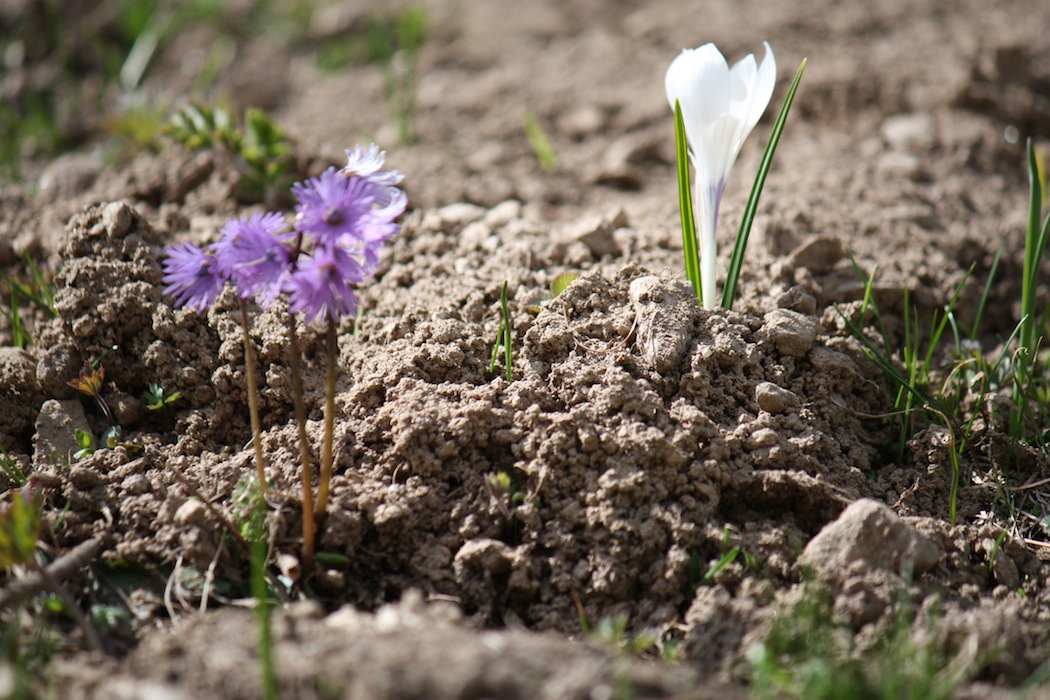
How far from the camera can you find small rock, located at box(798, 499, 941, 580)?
5.66 feet

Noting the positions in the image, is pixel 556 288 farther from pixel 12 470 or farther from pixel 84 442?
pixel 12 470

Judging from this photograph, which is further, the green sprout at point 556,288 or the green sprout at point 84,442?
the green sprout at point 556,288

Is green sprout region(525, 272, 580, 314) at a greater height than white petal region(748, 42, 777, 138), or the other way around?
white petal region(748, 42, 777, 138)

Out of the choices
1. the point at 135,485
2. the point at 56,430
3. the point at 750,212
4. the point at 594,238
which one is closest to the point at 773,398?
the point at 750,212

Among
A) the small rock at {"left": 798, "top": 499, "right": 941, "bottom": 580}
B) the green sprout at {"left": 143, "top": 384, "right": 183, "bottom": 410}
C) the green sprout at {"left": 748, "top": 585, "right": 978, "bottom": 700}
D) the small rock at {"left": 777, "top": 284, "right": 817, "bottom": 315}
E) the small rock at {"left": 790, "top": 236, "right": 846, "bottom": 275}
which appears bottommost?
the green sprout at {"left": 748, "top": 585, "right": 978, "bottom": 700}

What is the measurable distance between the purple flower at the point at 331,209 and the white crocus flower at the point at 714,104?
83 centimetres

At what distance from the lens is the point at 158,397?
2.14 m

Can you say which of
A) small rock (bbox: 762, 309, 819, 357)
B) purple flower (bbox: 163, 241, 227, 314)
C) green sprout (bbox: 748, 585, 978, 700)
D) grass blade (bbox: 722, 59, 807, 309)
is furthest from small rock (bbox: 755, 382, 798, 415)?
purple flower (bbox: 163, 241, 227, 314)

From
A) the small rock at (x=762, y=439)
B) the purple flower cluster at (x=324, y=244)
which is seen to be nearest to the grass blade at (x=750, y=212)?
the small rock at (x=762, y=439)

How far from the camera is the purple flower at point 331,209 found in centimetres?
159

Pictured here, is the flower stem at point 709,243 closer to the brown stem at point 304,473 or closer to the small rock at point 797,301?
the small rock at point 797,301

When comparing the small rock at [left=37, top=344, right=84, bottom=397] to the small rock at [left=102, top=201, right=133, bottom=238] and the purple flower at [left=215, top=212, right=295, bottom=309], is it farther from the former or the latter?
the purple flower at [left=215, top=212, right=295, bottom=309]

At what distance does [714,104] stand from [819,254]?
0.73 meters

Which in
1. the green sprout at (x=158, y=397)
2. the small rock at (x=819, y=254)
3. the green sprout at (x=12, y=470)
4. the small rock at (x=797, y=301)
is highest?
the small rock at (x=819, y=254)
